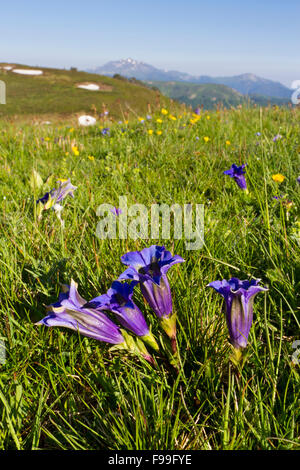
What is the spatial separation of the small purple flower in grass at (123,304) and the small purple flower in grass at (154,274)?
2.8 inches

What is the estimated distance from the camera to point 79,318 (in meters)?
1.44

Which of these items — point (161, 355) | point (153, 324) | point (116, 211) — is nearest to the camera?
point (161, 355)

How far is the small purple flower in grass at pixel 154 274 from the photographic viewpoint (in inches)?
54.2

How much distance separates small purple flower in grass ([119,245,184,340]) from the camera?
138 cm

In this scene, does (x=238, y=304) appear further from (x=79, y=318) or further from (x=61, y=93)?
(x=61, y=93)

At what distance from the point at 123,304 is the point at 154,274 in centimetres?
20

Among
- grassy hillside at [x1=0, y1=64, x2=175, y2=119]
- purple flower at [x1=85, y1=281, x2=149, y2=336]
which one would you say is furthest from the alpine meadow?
grassy hillside at [x1=0, y1=64, x2=175, y2=119]

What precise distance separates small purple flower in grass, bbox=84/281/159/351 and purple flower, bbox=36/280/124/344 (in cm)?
7

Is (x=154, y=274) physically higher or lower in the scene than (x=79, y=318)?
higher

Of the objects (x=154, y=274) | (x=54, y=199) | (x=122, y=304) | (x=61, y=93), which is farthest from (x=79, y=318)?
(x=61, y=93)

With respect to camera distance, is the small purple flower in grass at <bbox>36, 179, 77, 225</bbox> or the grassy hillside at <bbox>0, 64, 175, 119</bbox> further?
the grassy hillside at <bbox>0, 64, 175, 119</bbox>

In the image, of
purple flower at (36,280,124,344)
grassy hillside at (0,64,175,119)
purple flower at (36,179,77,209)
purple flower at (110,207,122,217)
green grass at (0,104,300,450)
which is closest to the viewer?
green grass at (0,104,300,450)

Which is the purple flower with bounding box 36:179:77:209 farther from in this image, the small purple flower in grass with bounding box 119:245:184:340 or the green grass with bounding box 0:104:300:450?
the small purple flower in grass with bounding box 119:245:184:340
